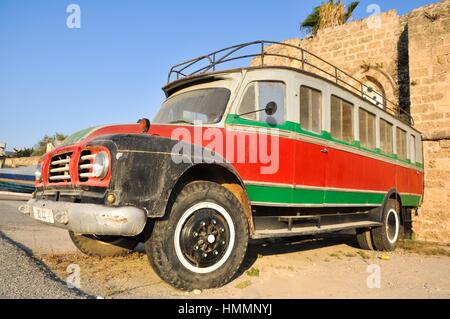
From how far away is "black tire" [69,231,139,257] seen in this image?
4551mm

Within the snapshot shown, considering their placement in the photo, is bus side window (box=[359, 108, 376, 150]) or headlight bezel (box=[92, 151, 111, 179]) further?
bus side window (box=[359, 108, 376, 150])

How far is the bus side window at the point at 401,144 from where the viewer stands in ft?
26.1

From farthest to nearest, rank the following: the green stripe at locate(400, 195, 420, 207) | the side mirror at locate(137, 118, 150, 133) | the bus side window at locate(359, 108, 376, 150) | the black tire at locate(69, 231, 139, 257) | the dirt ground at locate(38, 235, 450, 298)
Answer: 1. the green stripe at locate(400, 195, 420, 207)
2. the bus side window at locate(359, 108, 376, 150)
3. the black tire at locate(69, 231, 139, 257)
4. the side mirror at locate(137, 118, 150, 133)
5. the dirt ground at locate(38, 235, 450, 298)

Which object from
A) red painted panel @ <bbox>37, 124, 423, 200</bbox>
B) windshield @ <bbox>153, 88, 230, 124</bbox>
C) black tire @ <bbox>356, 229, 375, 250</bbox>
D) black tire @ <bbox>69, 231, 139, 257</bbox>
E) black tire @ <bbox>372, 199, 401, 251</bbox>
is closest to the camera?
red painted panel @ <bbox>37, 124, 423, 200</bbox>

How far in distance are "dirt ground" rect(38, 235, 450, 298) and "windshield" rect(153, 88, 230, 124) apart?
1890 millimetres

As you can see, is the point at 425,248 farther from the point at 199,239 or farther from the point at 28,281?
the point at 28,281

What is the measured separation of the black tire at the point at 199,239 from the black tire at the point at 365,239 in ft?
13.8

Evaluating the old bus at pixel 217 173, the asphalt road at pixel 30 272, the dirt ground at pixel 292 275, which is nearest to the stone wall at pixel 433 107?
the dirt ground at pixel 292 275

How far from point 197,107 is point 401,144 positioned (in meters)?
5.69

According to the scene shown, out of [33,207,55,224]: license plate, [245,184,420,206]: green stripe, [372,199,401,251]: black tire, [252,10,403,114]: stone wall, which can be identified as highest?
[252,10,403,114]: stone wall

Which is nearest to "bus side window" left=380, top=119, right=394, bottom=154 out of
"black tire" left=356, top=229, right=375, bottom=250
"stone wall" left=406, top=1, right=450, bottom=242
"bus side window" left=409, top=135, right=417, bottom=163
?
"bus side window" left=409, top=135, right=417, bottom=163

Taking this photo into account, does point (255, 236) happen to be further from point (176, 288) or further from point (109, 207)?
point (109, 207)

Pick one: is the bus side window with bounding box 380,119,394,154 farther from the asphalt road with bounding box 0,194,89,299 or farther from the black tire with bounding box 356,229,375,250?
the asphalt road with bounding box 0,194,89,299
